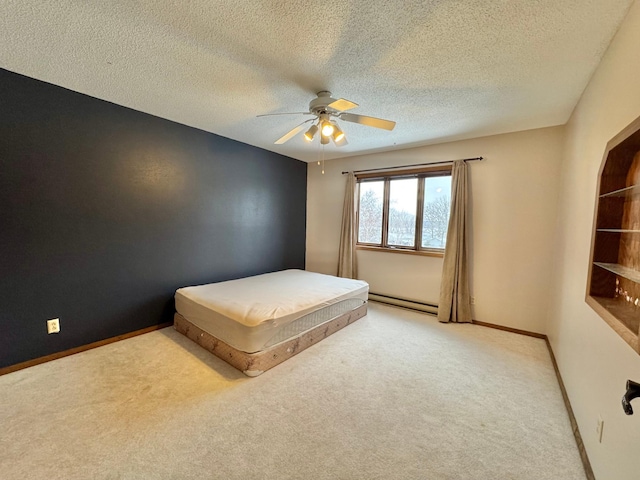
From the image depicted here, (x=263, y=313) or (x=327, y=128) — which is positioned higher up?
(x=327, y=128)

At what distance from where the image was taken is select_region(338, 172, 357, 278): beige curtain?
4.51 m

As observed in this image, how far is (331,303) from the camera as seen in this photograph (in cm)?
300

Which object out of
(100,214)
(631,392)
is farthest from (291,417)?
(100,214)

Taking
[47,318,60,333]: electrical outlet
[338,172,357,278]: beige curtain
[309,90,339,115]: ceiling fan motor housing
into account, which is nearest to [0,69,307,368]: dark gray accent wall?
[47,318,60,333]: electrical outlet

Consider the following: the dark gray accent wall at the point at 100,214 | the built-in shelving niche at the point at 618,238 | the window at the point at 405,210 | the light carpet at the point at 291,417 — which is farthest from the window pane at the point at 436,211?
the dark gray accent wall at the point at 100,214

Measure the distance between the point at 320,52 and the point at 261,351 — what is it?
231 centimetres

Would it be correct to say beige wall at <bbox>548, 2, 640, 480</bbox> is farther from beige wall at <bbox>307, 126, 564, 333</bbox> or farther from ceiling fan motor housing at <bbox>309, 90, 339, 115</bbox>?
ceiling fan motor housing at <bbox>309, 90, 339, 115</bbox>

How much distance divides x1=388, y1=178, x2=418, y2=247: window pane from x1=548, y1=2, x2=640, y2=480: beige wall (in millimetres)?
1739

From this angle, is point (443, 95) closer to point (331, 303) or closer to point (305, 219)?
point (331, 303)

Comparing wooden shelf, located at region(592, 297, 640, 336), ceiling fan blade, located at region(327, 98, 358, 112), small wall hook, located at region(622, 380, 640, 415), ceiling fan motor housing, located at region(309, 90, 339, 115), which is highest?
ceiling fan motor housing, located at region(309, 90, 339, 115)

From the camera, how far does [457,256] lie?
3.47 meters

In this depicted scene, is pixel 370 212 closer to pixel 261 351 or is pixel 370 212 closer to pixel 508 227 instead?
pixel 508 227

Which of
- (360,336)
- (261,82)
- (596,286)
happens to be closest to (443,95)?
(261,82)

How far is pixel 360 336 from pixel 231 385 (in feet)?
4.92
